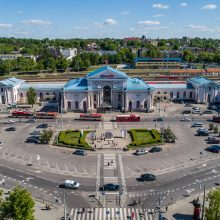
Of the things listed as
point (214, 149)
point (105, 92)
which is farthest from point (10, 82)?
point (214, 149)

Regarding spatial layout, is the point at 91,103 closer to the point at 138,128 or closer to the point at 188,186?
the point at 138,128

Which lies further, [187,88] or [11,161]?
[187,88]

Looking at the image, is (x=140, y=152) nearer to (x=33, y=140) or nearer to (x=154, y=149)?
(x=154, y=149)

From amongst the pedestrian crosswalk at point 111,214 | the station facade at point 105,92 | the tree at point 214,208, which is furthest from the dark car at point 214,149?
the station facade at point 105,92

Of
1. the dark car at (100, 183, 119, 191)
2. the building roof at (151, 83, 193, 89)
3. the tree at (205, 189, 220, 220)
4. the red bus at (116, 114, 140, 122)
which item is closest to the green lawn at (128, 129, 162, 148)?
the red bus at (116, 114, 140, 122)

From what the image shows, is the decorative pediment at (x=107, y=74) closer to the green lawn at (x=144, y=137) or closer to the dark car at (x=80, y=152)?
the green lawn at (x=144, y=137)

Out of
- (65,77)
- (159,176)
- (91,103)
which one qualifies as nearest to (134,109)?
(91,103)
